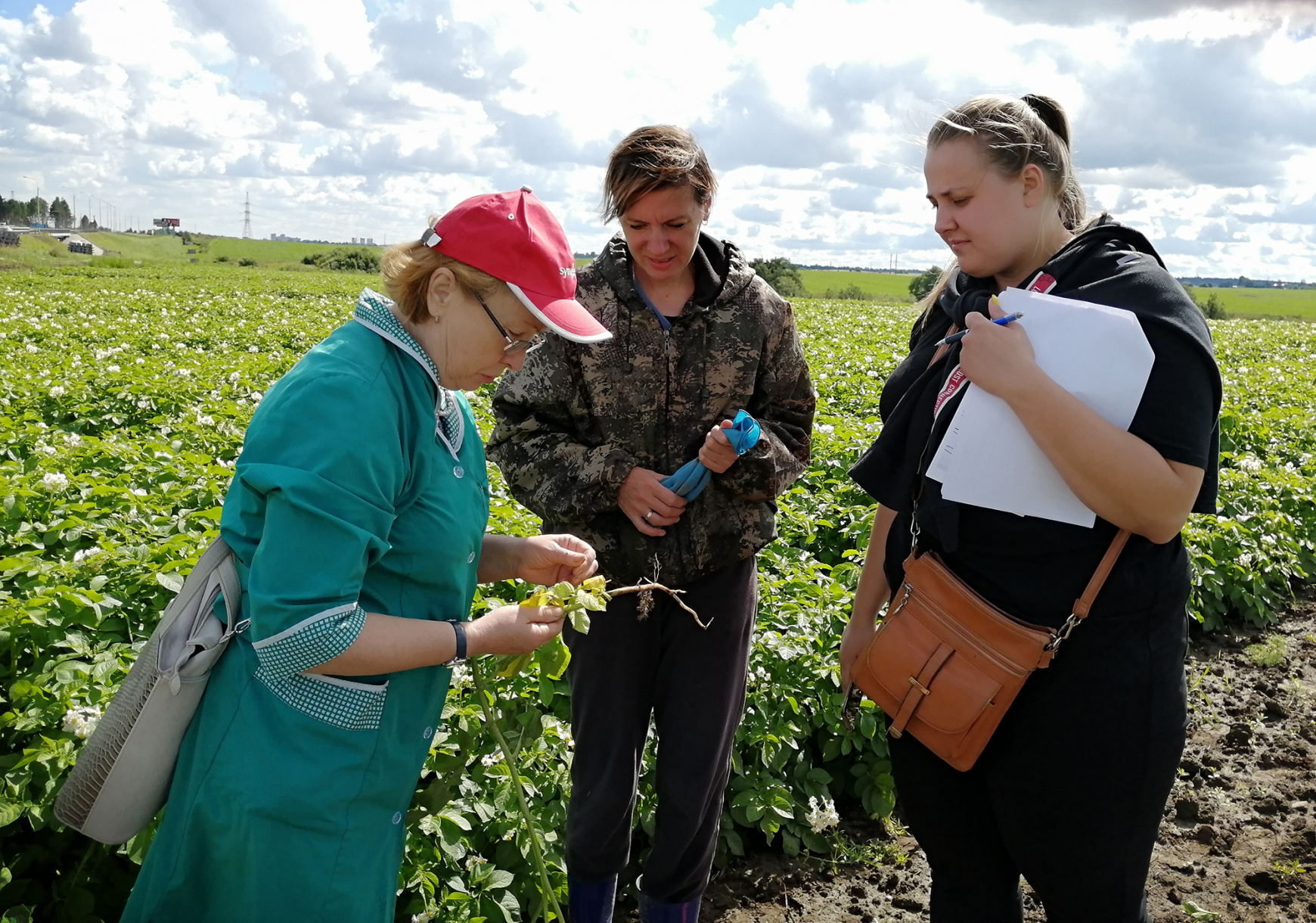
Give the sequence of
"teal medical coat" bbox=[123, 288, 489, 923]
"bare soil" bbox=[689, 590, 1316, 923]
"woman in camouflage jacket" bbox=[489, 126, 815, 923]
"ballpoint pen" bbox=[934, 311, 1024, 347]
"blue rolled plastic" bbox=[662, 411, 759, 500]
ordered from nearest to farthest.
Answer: "teal medical coat" bbox=[123, 288, 489, 923] → "ballpoint pen" bbox=[934, 311, 1024, 347] → "blue rolled plastic" bbox=[662, 411, 759, 500] → "woman in camouflage jacket" bbox=[489, 126, 815, 923] → "bare soil" bbox=[689, 590, 1316, 923]

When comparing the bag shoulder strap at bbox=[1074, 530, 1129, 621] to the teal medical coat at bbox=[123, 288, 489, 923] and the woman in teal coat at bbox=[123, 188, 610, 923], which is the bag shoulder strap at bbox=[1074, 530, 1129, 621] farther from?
the teal medical coat at bbox=[123, 288, 489, 923]

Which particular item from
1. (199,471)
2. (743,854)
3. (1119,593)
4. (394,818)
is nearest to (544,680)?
(743,854)

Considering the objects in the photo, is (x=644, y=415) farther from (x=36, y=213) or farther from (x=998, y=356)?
(x=36, y=213)

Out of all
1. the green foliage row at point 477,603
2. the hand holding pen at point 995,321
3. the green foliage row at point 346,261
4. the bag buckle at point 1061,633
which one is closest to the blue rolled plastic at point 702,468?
the hand holding pen at point 995,321

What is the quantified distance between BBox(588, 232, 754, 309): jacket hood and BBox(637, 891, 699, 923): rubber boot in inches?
59.0

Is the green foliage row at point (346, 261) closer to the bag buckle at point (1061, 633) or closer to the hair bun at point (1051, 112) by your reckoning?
the hair bun at point (1051, 112)

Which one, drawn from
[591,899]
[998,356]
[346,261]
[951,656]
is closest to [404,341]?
[998,356]

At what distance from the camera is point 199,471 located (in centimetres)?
455

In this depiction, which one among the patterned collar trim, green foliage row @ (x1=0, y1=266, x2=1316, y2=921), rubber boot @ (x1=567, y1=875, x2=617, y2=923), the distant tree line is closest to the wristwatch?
the patterned collar trim

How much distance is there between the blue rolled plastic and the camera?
2.23m

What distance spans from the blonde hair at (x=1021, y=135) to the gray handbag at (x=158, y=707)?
151cm

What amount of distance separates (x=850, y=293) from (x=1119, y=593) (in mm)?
56406

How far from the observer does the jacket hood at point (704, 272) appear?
2.38m

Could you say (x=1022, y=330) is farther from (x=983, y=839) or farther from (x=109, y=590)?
(x=109, y=590)
